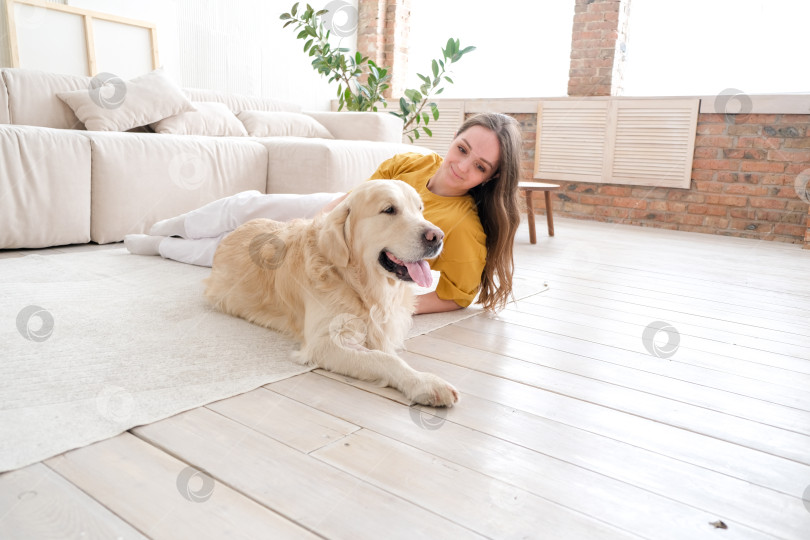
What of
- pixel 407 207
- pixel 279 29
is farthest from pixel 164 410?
pixel 279 29

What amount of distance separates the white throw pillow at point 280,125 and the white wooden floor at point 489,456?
301 cm

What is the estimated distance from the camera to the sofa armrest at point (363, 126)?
14.4 ft

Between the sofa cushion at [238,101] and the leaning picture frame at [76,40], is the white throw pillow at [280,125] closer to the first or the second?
the sofa cushion at [238,101]

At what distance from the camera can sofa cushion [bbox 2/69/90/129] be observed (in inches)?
125

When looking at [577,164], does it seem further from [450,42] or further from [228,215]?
[228,215]

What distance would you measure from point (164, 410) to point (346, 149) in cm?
244

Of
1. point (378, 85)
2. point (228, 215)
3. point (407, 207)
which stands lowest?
point (228, 215)

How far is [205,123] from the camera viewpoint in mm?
3809

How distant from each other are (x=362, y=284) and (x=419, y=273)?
0.55ft

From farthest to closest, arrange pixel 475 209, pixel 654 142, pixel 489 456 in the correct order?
pixel 654 142, pixel 475 209, pixel 489 456

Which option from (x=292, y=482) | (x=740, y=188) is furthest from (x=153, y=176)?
(x=740, y=188)

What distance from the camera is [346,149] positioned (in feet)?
11.1

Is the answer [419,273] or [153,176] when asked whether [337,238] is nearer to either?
[419,273]

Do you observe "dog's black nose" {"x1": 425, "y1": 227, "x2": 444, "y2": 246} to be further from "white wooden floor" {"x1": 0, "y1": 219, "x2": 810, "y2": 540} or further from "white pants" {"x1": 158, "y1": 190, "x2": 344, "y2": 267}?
"white pants" {"x1": 158, "y1": 190, "x2": 344, "y2": 267}
